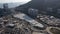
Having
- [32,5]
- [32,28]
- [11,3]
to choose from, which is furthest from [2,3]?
[32,28]

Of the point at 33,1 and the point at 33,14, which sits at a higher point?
the point at 33,1

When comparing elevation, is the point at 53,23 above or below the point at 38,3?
below

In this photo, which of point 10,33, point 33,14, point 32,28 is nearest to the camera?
point 10,33

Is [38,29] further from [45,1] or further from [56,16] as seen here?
[45,1]

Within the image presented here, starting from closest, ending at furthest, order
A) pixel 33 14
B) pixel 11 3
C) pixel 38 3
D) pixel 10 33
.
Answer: pixel 10 33 < pixel 33 14 < pixel 38 3 < pixel 11 3

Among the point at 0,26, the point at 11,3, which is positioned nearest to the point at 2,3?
the point at 11,3

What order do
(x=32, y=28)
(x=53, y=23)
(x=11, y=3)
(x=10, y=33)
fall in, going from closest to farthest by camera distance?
1. (x=10, y=33)
2. (x=32, y=28)
3. (x=53, y=23)
4. (x=11, y=3)

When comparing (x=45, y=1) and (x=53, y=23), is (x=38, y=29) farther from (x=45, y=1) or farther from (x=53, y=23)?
(x=45, y=1)

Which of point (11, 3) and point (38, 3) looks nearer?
point (38, 3)

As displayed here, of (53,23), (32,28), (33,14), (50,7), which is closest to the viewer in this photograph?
(32,28)
